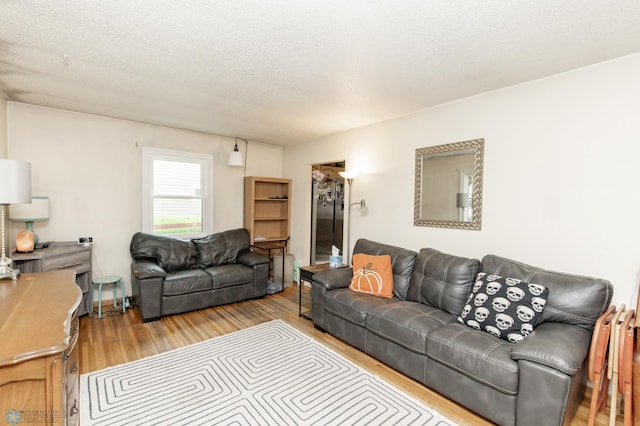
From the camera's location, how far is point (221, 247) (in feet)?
15.0

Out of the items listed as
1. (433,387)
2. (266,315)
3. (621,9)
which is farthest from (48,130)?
(621,9)

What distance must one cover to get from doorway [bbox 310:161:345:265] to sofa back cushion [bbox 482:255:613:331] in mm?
3230

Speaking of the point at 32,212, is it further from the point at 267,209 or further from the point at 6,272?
the point at 267,209

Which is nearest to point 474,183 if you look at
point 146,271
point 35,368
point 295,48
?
point 295,48

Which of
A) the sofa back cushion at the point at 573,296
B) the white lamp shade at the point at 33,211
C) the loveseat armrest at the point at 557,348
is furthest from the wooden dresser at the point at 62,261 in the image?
the sofa back cushion at the point at 573,296

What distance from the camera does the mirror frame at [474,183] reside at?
300 cm

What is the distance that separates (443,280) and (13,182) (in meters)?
3.36

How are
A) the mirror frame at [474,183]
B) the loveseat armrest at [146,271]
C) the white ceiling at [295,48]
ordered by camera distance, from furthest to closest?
the loveseat armrest at [146,271], the mirror frame at [474,183], the white ceiling at [295,48]

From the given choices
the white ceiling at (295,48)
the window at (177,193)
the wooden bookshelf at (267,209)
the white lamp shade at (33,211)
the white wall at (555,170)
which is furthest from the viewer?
the wooden bookshelf at (267,209)

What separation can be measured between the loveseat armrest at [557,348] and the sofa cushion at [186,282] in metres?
3.37

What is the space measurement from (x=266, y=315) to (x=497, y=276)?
2633 mm

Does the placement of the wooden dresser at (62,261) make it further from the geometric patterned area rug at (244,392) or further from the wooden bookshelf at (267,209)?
the wooden bookshelf at (267,209)

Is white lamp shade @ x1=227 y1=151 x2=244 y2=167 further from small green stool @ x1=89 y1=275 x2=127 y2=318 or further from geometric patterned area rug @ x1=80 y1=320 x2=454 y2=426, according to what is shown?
geometric patterned area rug @ x1=80 y1=320 x2=454 y2=426

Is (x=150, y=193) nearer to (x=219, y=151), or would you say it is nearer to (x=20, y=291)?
(x=219, y=151)
